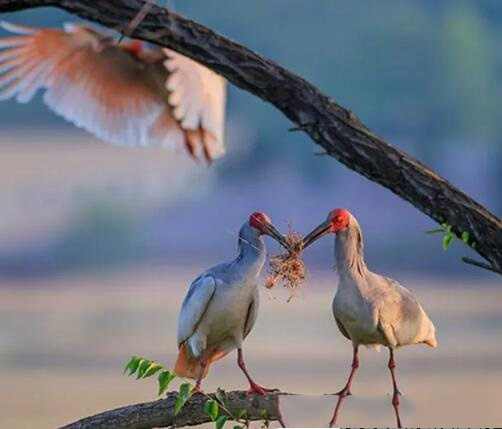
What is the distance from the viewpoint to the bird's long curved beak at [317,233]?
12.7 ft

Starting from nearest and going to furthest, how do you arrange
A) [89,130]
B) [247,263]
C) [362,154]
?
[362,154]
[247,263]
[89,130]

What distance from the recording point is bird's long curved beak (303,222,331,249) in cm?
386

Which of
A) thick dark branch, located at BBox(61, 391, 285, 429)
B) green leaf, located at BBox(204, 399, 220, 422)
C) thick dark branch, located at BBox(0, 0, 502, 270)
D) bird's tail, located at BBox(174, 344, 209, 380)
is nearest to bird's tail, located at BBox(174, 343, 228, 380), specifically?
bird's tail, located at BBox(174, 344, 209, 380)

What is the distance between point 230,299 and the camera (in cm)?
390

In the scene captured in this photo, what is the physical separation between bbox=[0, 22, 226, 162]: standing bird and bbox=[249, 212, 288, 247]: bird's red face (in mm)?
294

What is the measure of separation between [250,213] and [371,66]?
55cm

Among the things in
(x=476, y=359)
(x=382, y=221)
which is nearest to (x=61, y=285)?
(x=382, y=221)

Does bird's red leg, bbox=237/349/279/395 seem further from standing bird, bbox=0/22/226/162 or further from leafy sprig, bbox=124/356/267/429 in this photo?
standing bird, bbox=0/22/226/162

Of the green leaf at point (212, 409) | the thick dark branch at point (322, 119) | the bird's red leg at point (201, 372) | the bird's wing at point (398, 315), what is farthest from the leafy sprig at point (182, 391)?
the thick dark branch at point (322, 119)

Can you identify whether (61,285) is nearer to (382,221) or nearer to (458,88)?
(382,221)

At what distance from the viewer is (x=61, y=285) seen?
404cm

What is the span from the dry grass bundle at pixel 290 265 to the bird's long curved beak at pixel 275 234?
0.5 inches

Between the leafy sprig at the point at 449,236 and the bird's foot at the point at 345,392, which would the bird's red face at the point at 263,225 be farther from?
the leafy sprig at the point at 449,236

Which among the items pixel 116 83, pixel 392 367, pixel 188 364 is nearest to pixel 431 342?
pixel 392 367
